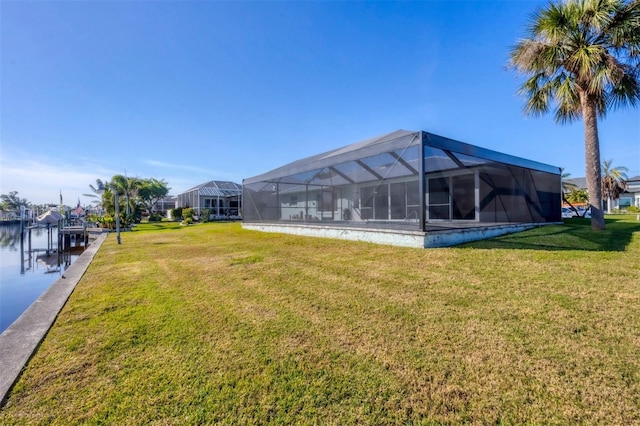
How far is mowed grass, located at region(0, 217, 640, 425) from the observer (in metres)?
1.76

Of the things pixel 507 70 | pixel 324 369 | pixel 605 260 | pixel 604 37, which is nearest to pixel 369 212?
pixel 605 260

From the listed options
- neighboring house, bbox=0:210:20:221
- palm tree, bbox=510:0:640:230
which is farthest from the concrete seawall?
neighboring house, bbox=0:210:20:221

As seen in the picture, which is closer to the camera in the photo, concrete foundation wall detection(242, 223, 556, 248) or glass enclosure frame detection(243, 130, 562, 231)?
concrete foundation wall detection(242, 223, 556, 248)

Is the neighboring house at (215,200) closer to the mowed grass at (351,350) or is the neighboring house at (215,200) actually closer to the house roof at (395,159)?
the house roof at (395,159)

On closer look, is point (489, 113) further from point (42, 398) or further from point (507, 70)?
point (42, 398)

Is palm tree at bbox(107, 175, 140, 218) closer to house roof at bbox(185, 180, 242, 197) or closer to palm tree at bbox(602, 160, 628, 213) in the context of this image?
house roof at bbox(185, 180, 242, 197)

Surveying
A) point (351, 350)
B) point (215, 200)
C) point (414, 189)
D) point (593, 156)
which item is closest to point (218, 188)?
point (215, 200)

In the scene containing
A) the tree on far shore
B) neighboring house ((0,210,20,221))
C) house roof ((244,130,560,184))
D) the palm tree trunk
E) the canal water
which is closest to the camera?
the canal water

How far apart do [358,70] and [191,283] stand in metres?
12.6

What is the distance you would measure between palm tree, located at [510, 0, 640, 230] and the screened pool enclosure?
80.9 inches

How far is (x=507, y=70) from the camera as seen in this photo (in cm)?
905

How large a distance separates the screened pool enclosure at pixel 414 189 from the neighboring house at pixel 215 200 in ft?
65.3

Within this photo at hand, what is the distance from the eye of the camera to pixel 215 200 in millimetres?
32344

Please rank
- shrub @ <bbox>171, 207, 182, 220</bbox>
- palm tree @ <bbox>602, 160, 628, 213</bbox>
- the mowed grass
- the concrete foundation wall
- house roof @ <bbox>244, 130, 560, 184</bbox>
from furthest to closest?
shrub @ <bbox>171, 207, 182, 220</bbox>
palm tree @ <bbox>602, 160, 628, 213</bbox>
house roof @ <bbox>244, 130, 560, 184</bbox>
the concrete foundation wall
the mowed grass
